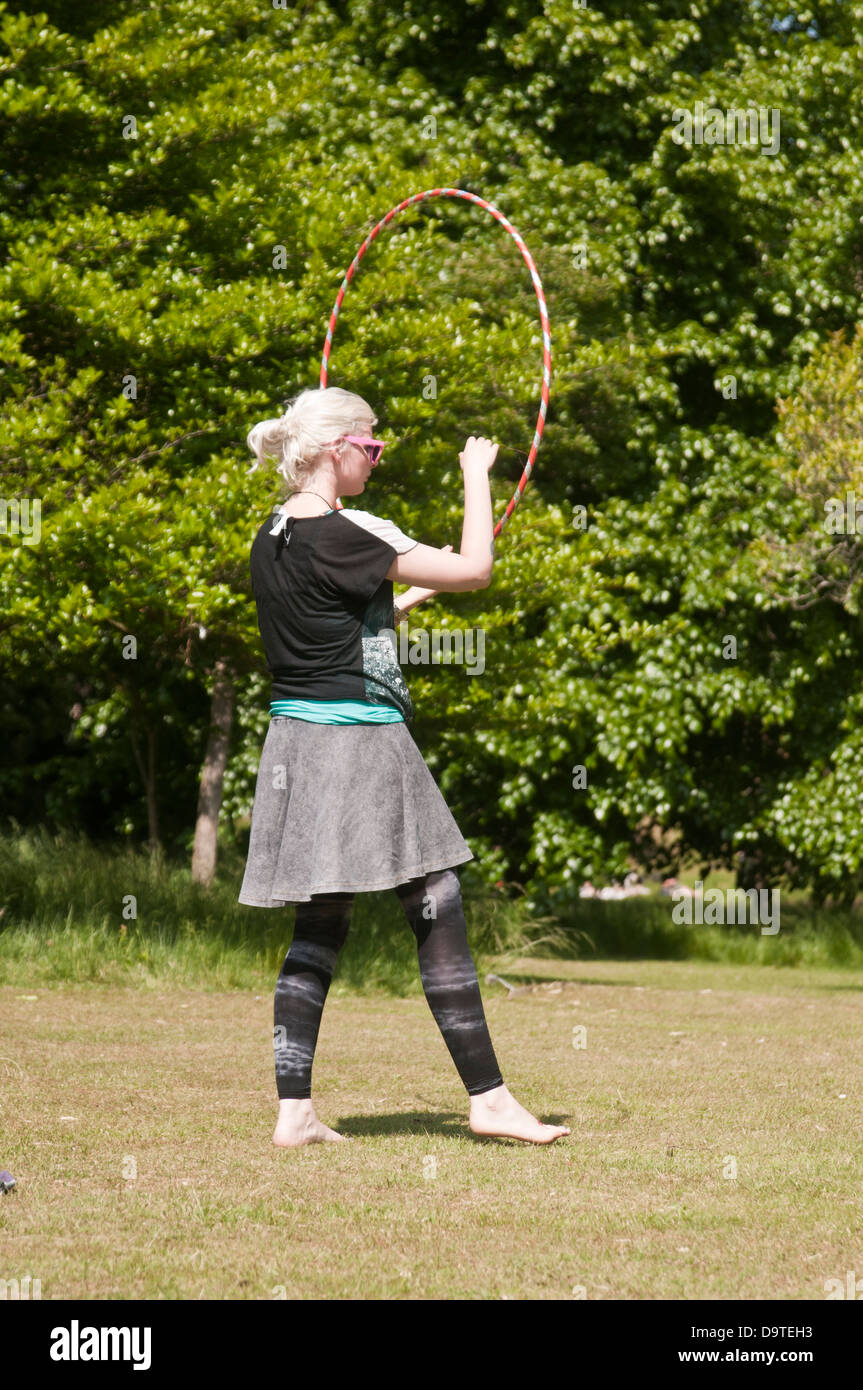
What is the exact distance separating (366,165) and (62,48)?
8.85 feet

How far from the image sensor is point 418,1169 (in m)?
4.47

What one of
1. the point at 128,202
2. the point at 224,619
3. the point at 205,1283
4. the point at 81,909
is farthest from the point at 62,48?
the point at 205,1283

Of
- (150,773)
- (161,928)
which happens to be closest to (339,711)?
(161,928)

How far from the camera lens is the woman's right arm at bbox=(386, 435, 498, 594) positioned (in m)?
4.70

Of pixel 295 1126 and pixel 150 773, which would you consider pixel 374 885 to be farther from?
pixel 150 773

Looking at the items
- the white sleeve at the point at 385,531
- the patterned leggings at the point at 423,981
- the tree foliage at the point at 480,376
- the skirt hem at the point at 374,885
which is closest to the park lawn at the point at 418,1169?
the patterned leggings at the point at 423,981

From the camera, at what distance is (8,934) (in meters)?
10.3

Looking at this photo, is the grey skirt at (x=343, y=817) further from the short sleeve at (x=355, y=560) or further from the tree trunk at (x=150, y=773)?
the tree trunk at (x=150, y=773)

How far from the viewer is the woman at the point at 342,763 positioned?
15.6ft

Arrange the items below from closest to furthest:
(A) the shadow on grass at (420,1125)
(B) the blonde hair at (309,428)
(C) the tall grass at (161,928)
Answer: (B) the blonde hair at (309,428)
(A) the shadow on grass at (420,1125)
(C) the tall grass at (161,928)

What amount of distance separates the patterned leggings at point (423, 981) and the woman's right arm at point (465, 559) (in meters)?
0.95

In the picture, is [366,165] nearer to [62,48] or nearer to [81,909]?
[62,48]

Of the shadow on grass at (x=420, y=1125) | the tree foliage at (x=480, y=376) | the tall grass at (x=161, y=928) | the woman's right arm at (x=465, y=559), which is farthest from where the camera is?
the tree foliage at (x=480, y=376)

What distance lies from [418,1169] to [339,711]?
4.65 ft
